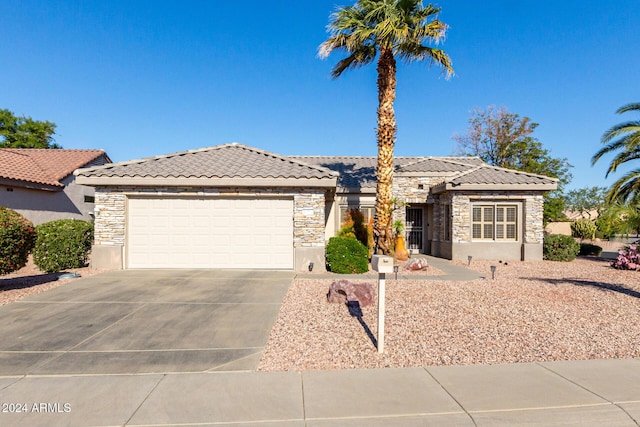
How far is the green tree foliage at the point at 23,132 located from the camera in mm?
32562

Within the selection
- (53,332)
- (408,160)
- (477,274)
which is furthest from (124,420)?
(408,160)

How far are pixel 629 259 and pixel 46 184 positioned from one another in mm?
24989

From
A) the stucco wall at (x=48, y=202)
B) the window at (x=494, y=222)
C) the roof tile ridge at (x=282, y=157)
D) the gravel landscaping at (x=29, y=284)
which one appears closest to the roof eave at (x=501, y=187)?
the window at (x=494, y=222)

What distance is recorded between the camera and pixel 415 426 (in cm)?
326

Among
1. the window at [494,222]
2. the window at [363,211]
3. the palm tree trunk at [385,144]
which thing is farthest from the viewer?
the window at [363,211]

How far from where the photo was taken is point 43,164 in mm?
19312

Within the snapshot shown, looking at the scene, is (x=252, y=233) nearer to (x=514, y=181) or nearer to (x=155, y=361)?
(x=155, y=361)

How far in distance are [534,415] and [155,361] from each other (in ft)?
15.2

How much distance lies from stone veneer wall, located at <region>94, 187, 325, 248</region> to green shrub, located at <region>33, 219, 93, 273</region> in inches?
30.1

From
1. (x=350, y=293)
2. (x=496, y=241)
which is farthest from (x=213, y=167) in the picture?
(x=496, y=241)

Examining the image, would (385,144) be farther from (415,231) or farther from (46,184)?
(46,184)

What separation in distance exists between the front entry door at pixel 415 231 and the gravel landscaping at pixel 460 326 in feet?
27.8

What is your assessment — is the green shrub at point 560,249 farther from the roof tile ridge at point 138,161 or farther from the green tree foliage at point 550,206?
the roof tile ridge at point 138,161

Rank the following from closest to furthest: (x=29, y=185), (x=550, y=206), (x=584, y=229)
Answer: (x=29, y=185) < (x=550, y=206) < (x=584, y=229)
